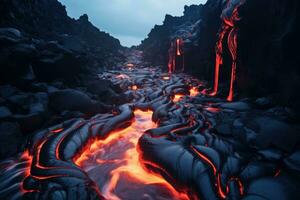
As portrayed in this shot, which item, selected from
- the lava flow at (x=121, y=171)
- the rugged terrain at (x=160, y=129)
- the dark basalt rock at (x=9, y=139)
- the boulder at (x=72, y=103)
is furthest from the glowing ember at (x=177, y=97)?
the dark basalt rock at (x=9, y=139)

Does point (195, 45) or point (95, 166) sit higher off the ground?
point (195, 45)

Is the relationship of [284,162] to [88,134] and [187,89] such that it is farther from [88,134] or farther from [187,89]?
[187,89]

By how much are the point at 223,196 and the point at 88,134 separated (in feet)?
10.6

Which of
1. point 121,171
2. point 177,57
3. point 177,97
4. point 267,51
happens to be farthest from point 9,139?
point 177,57

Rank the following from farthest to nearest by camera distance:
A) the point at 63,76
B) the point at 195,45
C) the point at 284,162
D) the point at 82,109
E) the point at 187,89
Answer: the point at 195,45 → the point at 187,89 → the point at 63,76 → the point at 82,109 → the point at 284,162

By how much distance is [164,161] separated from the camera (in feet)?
13.0

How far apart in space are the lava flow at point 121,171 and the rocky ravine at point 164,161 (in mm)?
16

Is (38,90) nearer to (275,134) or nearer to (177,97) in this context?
(177,97)

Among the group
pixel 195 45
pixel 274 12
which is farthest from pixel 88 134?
pixel 195 45

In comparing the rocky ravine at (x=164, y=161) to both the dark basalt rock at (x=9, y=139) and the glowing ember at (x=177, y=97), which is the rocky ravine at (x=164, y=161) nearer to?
the dark basalt rock at (x=9, y=139)

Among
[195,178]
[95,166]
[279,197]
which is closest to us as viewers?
[279,197]

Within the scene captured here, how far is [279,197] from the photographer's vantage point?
117 inches

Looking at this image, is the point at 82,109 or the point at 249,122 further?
the point at 82,109

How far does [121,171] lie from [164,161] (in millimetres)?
920
